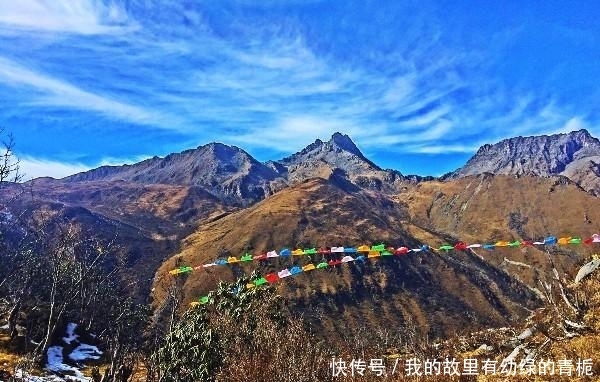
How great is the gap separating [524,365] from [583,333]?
8.10 feet

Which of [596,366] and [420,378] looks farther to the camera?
[420,378]

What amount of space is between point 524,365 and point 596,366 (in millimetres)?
1898

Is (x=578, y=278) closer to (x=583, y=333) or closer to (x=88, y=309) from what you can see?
(x=583, y=333)

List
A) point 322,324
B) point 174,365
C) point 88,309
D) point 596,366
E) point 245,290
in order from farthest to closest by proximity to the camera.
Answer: point 322,324, point 88,309, point 245,290, point 174,365, point 596,366

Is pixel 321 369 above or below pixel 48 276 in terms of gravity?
below

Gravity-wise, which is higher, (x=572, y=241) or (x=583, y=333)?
(x=572, y=241)

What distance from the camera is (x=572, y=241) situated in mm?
38781

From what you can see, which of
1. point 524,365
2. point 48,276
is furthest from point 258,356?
point 48,276

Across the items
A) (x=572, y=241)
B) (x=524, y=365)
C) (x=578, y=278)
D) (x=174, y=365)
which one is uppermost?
(x=572, y=241)

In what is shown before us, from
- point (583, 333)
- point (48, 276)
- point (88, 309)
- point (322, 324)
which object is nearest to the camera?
point (583, 333)

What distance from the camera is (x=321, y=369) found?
14.5 metres

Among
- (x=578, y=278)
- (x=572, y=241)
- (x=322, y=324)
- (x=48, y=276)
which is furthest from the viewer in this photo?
(x=322, y=324)

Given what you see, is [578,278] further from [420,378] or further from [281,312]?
[281,312]

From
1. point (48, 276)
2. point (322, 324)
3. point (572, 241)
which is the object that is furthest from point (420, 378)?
point (322, 324)
